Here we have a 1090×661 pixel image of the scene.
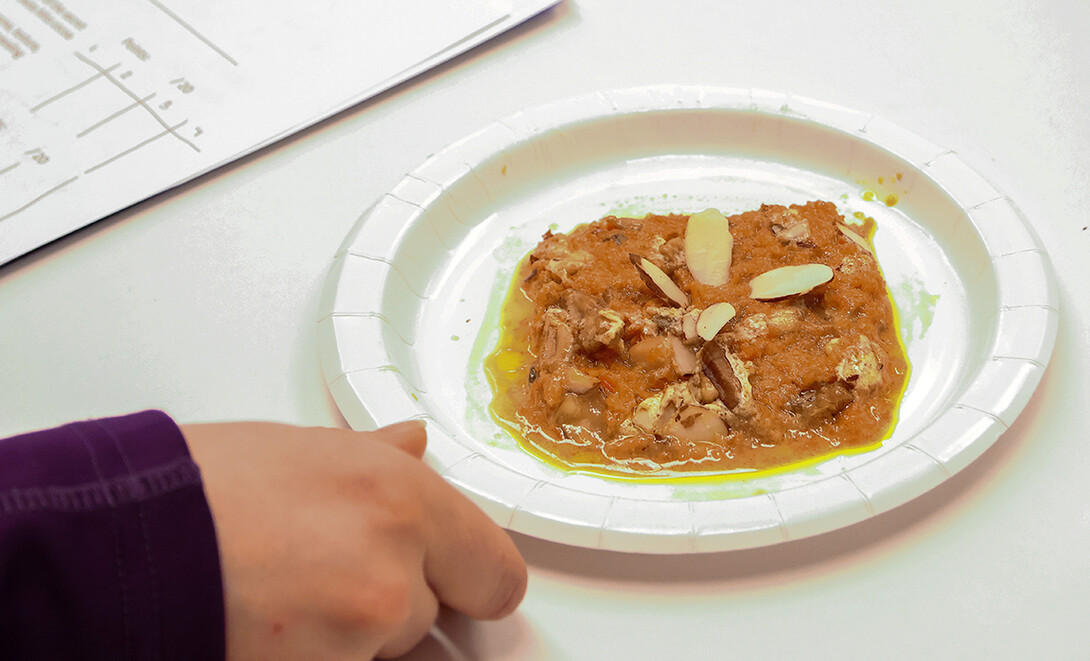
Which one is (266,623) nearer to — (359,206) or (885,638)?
(885,638)

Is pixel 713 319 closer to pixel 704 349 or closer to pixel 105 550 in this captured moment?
pixel 704 349

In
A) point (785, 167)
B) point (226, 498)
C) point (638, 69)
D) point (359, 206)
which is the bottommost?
point (226, 498)

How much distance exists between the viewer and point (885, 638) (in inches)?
29.5

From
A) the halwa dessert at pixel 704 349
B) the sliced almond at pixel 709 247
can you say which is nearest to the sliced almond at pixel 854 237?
the halwa dessert at pixel 704 349

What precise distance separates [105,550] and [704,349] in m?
0.68

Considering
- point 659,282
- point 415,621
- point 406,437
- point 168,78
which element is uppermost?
point 168,78

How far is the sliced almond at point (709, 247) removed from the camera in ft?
3.56

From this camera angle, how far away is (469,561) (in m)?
0.65

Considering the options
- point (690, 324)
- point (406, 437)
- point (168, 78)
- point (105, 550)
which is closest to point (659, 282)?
point (690, 324)

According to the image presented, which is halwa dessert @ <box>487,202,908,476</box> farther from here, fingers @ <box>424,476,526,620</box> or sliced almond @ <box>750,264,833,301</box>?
fingers @ <box>424,476,526,620</box>

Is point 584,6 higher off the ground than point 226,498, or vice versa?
point 584,6

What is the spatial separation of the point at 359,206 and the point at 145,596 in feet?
3.03

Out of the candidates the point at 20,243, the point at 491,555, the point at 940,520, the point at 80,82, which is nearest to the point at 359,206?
the point at 20,243

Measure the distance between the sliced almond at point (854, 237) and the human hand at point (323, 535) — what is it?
707mm
